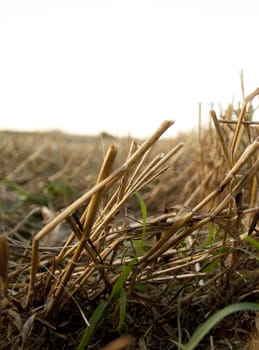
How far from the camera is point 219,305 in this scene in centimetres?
77

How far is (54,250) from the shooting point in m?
0.76

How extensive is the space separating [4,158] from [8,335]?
2501 mm

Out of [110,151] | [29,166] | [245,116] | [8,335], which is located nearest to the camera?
[110,151]

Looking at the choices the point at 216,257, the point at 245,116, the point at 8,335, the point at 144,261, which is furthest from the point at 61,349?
the point at 245,116

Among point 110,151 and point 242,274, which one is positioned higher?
point 110,151

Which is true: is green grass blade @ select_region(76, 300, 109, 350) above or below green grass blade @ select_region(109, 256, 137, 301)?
below

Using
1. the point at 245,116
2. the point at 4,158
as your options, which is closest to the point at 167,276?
the point at 245,116

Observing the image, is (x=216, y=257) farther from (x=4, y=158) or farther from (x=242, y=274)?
(x=4, y=158)

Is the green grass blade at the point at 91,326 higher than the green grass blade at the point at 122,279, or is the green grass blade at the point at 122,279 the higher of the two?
the green grass blade at the point at 122,279

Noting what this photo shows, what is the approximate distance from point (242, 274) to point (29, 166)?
2310 mm

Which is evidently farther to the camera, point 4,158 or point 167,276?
point 4,158

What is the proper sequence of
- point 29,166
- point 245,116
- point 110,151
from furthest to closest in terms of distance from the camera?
point 29,166, point 245,116, point 110,151

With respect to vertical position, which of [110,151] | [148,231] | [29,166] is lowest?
[29,166]

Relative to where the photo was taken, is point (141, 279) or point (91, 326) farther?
point (141, 279)
